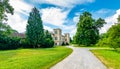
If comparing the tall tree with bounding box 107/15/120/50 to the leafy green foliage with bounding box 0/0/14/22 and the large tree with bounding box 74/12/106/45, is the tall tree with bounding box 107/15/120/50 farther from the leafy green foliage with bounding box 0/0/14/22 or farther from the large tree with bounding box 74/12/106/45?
the large tree with bounding box 74/12/106/45

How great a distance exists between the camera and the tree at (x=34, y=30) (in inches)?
2046

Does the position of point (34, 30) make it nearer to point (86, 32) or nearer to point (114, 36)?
point (86, 32)

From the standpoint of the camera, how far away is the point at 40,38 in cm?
5272

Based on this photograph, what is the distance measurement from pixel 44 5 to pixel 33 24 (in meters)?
22.1

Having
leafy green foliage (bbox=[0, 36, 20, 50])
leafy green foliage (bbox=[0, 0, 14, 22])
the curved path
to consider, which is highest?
leafy green foliage (bbox=[0, 0, 14, 22])

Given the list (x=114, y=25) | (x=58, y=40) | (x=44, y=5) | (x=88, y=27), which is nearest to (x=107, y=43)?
(x=114, y=25)

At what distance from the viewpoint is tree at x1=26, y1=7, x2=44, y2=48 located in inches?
2046

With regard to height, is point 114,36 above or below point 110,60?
above

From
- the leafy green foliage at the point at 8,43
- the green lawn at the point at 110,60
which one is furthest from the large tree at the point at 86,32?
the green lawn at the point at 110,60

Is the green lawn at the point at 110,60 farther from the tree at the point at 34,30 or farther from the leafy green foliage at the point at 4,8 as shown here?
the tree at the point at 34,30

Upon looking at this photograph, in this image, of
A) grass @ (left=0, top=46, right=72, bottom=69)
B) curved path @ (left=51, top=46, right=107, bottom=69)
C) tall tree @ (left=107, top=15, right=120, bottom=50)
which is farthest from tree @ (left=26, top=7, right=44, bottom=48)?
curved path @ (left=51, top=46, right=107, bottom=69)

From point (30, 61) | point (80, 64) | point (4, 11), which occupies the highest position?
point (4, 11)

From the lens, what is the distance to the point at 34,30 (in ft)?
171

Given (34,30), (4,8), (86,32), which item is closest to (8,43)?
(34,30)
